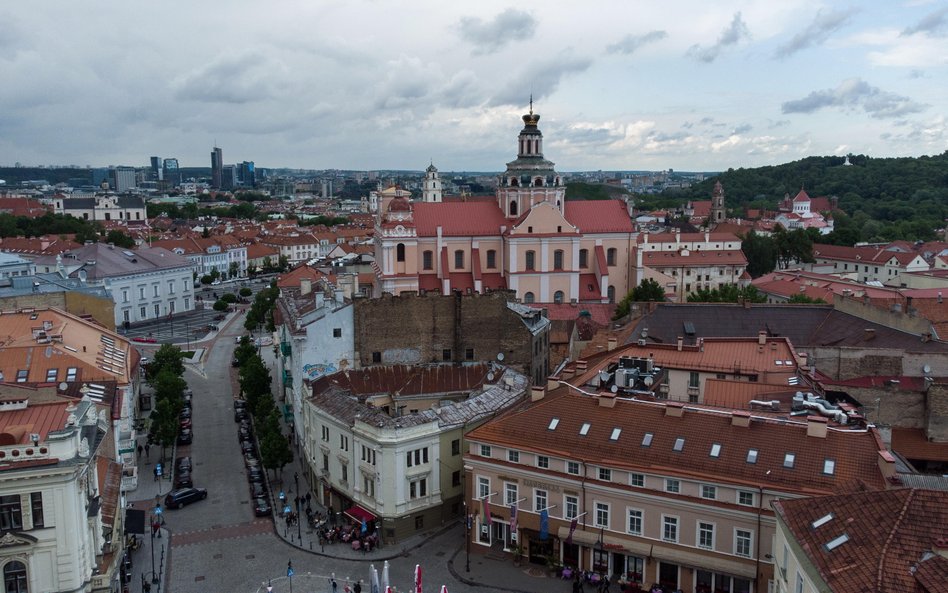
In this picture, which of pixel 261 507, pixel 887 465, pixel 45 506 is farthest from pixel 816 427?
pixel 261 507

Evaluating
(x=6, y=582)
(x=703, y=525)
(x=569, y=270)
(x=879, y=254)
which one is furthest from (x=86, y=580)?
(x=879, y=254)

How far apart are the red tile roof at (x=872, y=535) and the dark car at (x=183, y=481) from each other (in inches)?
1299

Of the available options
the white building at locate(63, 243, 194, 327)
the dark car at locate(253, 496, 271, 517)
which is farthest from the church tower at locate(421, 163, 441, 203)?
the dark car at locate(253, 496, 271, 517)

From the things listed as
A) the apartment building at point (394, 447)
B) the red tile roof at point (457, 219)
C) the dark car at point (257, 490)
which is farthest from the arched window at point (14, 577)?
the red tile roof at point (457, 219)

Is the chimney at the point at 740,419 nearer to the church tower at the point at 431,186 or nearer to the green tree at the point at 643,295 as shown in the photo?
the green tree at the point at 643,295

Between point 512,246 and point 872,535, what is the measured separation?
54.8 metres

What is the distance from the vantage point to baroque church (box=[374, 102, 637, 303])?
72.6 meters

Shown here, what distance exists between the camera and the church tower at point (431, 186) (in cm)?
13125

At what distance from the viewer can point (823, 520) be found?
22.7 meters

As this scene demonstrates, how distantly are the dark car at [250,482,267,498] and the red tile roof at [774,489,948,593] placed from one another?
29099 mm

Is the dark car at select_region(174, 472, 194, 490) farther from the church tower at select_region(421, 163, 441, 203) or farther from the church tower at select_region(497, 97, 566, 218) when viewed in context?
the church tower at select_region(421, 163, 441, 203)

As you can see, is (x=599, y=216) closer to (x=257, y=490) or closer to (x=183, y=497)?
(x=257, y=490)

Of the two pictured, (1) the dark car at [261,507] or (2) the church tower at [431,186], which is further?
(2) the church tower at [431,186]

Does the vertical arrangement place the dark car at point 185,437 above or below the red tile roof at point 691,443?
below
